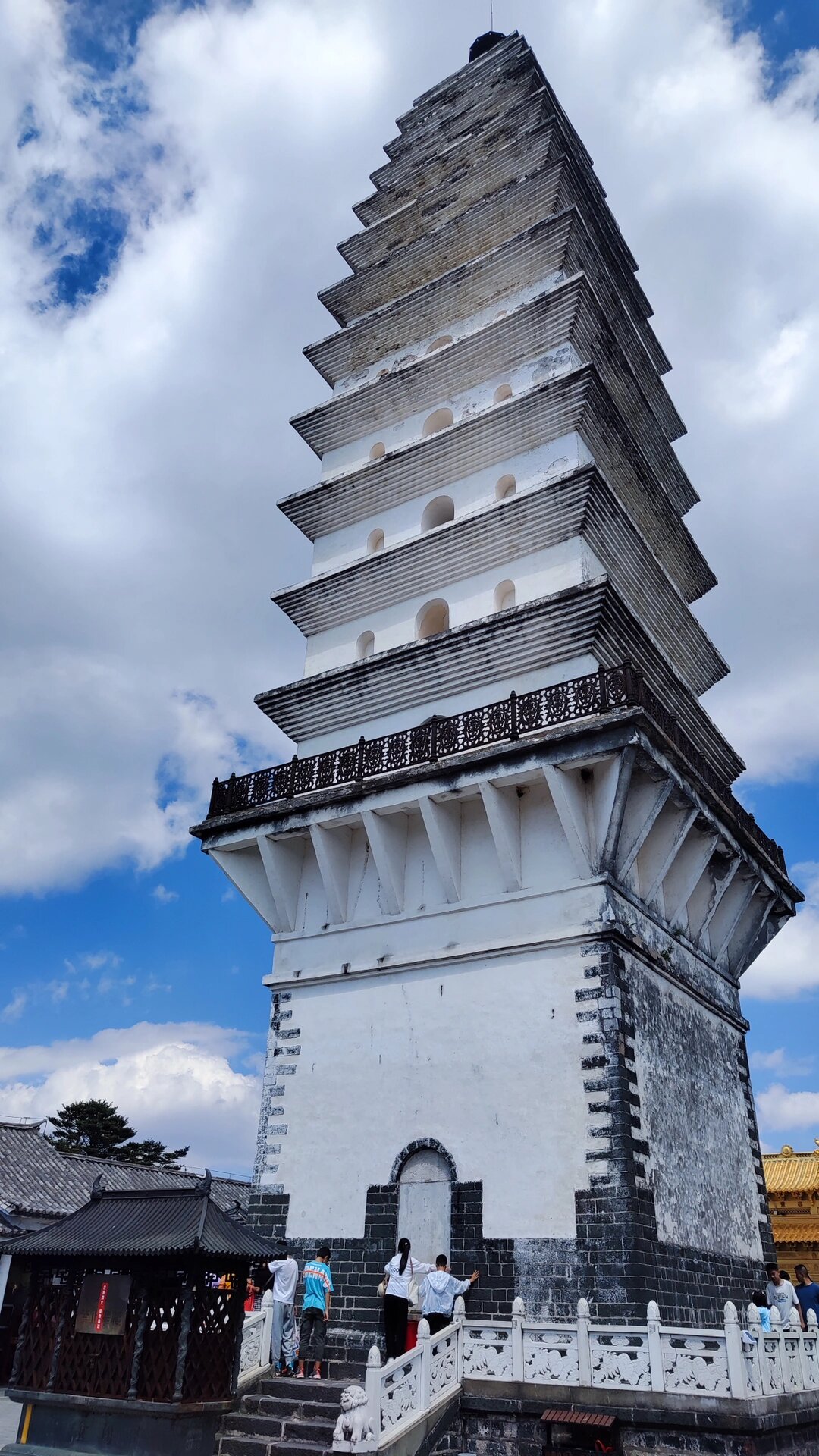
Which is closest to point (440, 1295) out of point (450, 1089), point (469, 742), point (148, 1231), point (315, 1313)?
point (315, 1313)

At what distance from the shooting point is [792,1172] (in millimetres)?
29703

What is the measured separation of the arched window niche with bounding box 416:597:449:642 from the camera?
19641 millimetres

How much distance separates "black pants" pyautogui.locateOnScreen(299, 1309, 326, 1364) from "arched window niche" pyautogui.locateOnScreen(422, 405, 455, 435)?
15818mm

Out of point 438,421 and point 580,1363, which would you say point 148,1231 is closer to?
point 580,1363

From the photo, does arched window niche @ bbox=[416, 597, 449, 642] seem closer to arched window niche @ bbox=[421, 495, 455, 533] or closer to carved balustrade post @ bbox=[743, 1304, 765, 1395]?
arched window niche @ bbox=[421, 495, 455, 533]

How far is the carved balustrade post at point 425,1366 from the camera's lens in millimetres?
10797

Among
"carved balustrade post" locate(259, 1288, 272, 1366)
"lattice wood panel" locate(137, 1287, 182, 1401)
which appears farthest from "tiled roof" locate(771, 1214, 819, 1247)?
"lattice wood panel" locate(137, 1287, 182, 1401)

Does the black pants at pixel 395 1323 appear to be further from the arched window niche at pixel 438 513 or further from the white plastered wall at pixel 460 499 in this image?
the arched window niche at pixel 438 513

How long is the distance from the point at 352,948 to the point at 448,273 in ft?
46.7

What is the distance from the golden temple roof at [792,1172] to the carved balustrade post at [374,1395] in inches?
841

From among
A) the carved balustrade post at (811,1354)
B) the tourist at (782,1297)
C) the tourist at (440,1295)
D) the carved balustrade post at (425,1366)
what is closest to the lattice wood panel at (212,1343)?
the carved balustrade post at (425,1366)

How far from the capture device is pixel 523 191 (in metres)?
22.1

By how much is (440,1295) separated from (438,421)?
52.7 ft

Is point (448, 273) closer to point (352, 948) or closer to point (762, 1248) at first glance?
point (352, 948)
